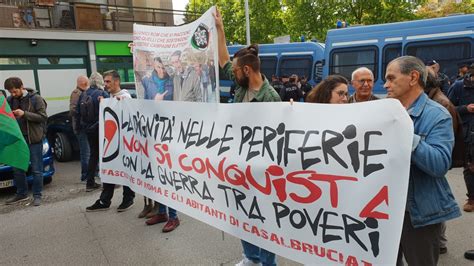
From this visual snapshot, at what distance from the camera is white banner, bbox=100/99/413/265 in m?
1.93

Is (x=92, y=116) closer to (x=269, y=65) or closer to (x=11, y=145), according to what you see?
(x=11, y=145)

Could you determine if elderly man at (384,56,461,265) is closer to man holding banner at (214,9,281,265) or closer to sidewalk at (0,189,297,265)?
man holding banner at (214,9,281,265)

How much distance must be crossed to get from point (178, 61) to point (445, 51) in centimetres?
709

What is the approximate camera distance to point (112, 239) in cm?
420

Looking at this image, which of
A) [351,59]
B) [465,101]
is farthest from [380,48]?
[465,101]

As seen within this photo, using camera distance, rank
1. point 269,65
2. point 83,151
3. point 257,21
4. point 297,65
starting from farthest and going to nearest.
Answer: point 257,21
point 269,65
point 297,65
point 83,151

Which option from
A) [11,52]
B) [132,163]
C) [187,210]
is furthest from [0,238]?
[11,52]

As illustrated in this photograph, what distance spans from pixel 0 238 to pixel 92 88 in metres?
2.43

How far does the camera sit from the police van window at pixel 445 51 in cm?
820

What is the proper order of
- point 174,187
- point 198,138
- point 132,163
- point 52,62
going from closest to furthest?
point 198,138 < point 174,187 < point 132,163 < point 52,62

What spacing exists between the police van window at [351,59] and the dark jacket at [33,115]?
7475 mm

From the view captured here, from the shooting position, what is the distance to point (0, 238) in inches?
173

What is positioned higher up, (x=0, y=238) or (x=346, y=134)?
(x=346, y=134)

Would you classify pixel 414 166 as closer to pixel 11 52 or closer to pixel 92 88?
pixel 92 88
